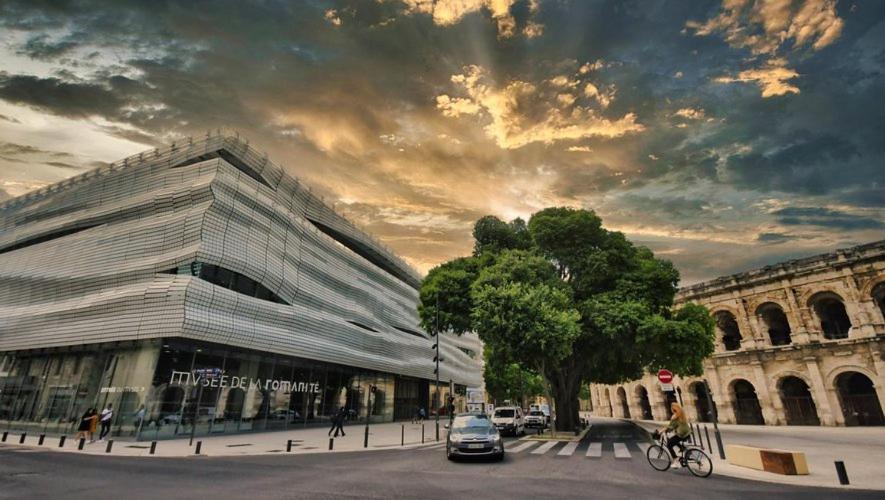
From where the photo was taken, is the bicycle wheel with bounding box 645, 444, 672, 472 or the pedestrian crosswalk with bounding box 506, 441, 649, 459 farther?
the pedestrian crosswalk with bounding box 506, 441, 649, 459

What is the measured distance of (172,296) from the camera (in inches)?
877

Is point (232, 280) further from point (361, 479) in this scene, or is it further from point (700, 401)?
point (700, 401)

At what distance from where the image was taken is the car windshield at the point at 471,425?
1332cm

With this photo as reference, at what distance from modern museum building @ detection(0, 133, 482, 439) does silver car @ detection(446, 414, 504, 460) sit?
748 cm

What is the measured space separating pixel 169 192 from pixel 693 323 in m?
33.7

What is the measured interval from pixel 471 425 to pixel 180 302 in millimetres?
17922

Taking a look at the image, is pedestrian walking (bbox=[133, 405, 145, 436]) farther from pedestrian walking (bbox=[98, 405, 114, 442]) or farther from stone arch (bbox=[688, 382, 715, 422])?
stone arch (bbox=[688, 382, 715, 422])

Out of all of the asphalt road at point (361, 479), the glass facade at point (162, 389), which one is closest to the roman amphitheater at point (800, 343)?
the asphalt road at point (361, 479)

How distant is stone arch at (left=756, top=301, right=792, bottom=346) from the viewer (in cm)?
3682

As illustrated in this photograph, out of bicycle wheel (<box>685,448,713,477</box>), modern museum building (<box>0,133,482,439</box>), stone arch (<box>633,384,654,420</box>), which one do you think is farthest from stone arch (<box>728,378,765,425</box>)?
bicycle wheel (<box>685,448,713,477</box>)

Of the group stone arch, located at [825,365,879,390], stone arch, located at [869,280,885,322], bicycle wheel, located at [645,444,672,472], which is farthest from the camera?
stone arch, located at [869,280,885,322]

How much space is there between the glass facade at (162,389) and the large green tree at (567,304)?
9757 millimetres

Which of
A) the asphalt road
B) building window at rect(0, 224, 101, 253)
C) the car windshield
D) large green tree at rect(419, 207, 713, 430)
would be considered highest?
building window at rect(0, 224, 101, 253)

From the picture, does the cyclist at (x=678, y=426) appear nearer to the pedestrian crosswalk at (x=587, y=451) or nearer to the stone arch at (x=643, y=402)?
the pedestrian crosswalk at (x=587, y=451)
